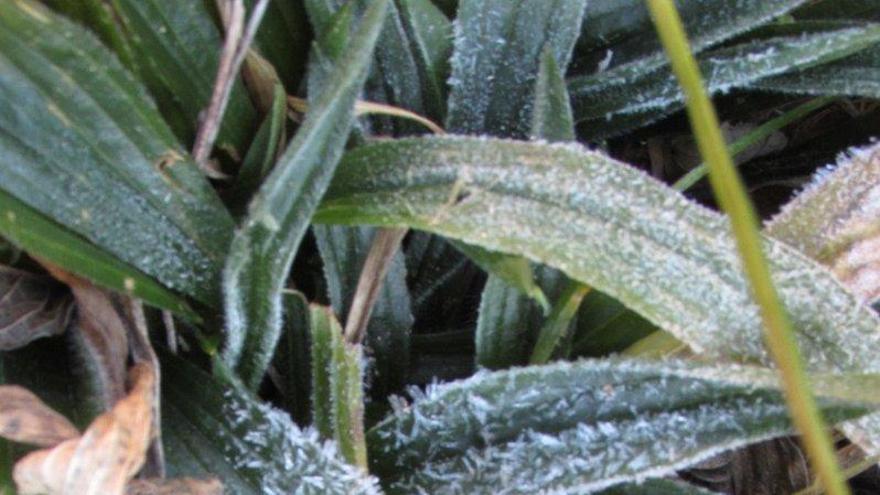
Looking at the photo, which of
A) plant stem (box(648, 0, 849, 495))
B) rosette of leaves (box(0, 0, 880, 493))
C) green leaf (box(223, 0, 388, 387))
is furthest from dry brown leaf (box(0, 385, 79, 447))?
plant stem (box(648, 0, 849, 495))

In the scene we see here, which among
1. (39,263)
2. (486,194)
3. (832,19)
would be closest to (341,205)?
(486,194)

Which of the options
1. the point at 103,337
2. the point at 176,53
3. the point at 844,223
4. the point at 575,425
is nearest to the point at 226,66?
the point at 176,53

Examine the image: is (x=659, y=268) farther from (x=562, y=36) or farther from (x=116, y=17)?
(x=116, y=17)

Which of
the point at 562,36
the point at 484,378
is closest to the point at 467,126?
the point at 562,36

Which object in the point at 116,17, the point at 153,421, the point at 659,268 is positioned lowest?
the point at 153,421

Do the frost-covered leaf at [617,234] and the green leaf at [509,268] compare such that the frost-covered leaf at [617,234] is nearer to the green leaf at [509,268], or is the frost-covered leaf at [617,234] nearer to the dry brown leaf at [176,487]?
the green leaf at [509,268]

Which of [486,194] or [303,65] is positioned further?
[303,65]

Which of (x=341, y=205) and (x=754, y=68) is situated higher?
(x=754, y=68)
